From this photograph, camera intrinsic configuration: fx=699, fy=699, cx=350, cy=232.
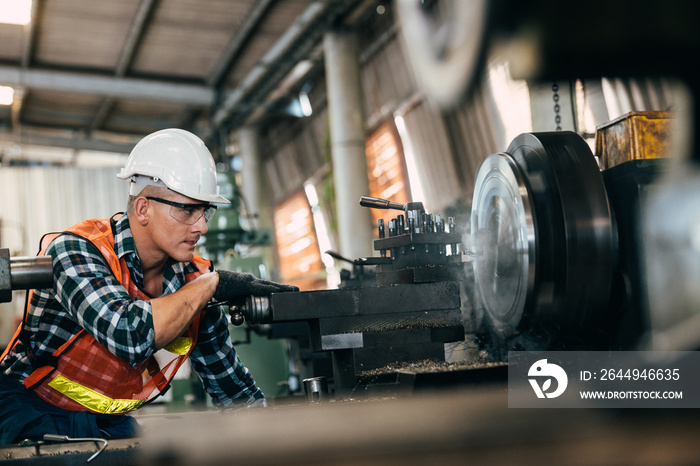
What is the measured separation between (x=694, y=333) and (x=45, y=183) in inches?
420

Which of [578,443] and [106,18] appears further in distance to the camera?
[106,18]

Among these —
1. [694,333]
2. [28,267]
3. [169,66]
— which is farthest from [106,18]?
[694,333]

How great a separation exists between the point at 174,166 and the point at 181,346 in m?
0.47

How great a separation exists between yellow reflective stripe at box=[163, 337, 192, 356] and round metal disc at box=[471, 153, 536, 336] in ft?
2.56

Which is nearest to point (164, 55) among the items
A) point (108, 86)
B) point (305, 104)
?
point (108, 86)

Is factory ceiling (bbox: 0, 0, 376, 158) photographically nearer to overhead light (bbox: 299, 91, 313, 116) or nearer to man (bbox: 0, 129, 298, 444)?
overhead light (bbox: 299, 91, 313, 116)

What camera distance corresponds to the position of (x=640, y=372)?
1163mm

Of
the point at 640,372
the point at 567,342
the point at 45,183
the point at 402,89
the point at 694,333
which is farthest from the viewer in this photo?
the point at 45,183

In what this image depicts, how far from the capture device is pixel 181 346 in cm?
185

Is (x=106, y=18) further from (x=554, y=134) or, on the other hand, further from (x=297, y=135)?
(x=554, y=134)

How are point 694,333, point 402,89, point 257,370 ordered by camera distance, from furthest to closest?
point 402,89, point 257,370, point 694,333

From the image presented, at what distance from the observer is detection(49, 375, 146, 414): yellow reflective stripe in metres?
1.71

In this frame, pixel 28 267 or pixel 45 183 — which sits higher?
pixel 45 183

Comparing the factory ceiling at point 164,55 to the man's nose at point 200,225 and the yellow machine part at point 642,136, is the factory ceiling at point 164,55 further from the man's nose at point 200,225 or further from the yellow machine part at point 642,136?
the yellow machine part at point 642,136
